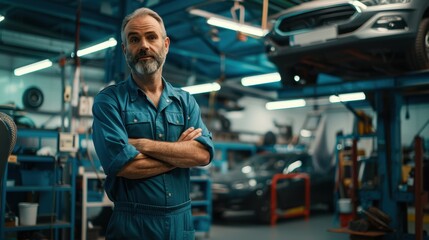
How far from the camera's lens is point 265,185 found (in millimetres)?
8758

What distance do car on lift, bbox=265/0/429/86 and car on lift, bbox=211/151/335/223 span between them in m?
3.69

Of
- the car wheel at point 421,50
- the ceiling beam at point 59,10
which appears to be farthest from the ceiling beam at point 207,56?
the car wheel at point 421,50

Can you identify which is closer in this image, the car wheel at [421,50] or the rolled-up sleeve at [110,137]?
the rolled-up sleeve at [110,137]

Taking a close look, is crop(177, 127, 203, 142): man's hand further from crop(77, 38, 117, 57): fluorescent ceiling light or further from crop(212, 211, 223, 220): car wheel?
crop(212, 211, 223, 220): car wheel

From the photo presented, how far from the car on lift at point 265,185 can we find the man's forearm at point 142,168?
6.55 meters

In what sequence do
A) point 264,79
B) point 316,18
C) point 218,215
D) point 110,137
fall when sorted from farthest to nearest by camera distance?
point 264,79 → point 218,215 → point 316,18 → point 110,137

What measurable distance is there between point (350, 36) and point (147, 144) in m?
2.85

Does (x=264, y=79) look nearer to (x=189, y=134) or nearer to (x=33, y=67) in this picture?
(x=33, y=67)

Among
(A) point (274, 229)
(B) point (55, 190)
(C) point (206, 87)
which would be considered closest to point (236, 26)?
(B) point (55, 190)

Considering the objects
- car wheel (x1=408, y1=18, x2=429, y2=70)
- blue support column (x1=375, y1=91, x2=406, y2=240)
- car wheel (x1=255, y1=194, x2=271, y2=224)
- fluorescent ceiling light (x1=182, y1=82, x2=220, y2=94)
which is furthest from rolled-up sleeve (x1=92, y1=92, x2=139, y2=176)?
fluorescent ceiling light (x1=182, y1=82, x2=220, y2=94)

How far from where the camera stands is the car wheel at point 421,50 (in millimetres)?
4379

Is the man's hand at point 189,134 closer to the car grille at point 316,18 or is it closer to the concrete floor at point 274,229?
the car grille at point 316,18

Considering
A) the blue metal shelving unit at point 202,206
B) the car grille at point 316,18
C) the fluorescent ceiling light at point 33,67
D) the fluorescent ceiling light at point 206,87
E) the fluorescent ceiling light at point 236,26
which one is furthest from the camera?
the fluorescent ceiling light at point 206,87

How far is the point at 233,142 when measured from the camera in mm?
12508
